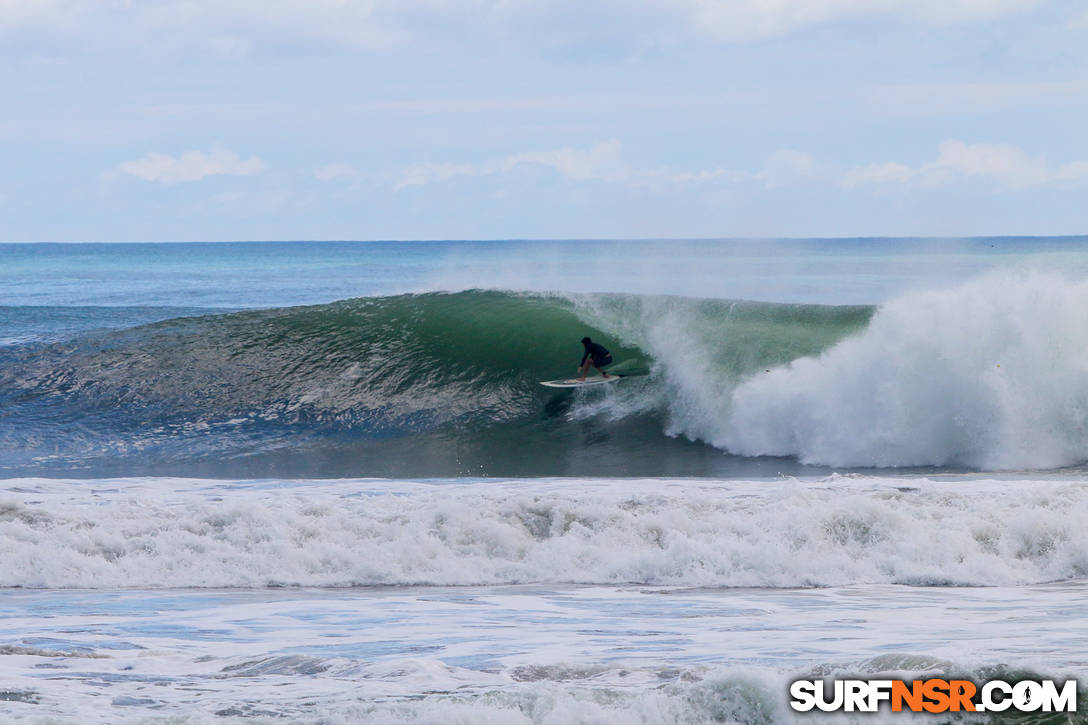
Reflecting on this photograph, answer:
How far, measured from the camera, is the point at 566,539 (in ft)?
27.9

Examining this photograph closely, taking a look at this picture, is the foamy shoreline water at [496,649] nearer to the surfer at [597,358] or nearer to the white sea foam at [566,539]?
the white sea foam at [566,539]

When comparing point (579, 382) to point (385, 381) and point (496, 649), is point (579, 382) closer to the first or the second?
point (385, 381)

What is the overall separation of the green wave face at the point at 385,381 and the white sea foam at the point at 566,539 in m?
3.25

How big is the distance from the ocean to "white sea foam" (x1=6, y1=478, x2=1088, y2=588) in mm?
30

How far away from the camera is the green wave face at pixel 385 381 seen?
13.5 metres

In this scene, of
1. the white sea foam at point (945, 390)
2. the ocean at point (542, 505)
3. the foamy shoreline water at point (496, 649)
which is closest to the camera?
the foamy shoreline water at point (496, 649)

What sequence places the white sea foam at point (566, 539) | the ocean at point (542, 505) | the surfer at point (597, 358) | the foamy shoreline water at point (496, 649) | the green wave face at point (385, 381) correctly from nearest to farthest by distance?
Result: the foamy shoreline water at point (496, 649) < the ocean at point (542, 505) < the white sea foam at point (566, 539) < the green wave face at point (385, 381) < the surfer at point (597, 358)

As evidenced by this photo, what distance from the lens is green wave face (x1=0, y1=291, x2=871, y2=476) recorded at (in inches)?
533

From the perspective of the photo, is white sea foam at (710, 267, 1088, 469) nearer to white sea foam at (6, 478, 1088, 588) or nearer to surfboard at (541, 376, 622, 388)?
surfboard at (541, 376, 622, 388)

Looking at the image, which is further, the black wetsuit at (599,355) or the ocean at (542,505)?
the black wetsuit at (599,355)

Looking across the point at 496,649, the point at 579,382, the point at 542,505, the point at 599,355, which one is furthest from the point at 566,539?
the point at 599,355

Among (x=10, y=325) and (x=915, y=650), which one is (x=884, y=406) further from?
(x=10, y=325)

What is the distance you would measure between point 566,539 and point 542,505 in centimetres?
57

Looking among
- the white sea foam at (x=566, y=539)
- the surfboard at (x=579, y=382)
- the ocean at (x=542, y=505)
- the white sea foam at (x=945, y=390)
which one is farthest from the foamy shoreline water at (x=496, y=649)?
the surfboard at (x=579, y=382)
